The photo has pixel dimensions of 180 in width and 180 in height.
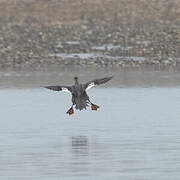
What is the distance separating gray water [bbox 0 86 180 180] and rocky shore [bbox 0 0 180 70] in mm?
9718

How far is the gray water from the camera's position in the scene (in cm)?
1310

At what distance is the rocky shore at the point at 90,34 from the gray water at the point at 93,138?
9.72 metres

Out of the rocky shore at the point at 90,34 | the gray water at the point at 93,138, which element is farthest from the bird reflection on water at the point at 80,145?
the rocky shore at the point at 90,34

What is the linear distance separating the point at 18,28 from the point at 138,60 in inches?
304

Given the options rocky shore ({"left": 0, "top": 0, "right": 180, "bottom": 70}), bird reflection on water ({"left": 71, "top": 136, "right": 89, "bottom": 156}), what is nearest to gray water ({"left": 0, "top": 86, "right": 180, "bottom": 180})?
bird reflection on water ({"left": 71, "top": 136, "right": 89, "bottom": 156})

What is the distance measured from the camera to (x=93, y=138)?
16.0 meters

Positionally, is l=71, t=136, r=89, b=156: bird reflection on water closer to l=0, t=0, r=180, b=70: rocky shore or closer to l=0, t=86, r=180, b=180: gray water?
l=0, t=86, r=180, b=180: gray water

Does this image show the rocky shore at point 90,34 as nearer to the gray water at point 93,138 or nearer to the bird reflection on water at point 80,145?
the gray water at point 93,138

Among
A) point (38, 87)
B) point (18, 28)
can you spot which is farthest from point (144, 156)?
point (18, 28)

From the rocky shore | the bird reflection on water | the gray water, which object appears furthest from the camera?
the rocky shore

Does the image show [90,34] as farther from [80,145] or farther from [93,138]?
[80,145]

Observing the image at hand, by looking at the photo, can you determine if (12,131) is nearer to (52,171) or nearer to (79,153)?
(79,153)

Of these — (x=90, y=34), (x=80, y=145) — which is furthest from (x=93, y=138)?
(x=90, y=34)

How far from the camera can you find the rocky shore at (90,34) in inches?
1289
